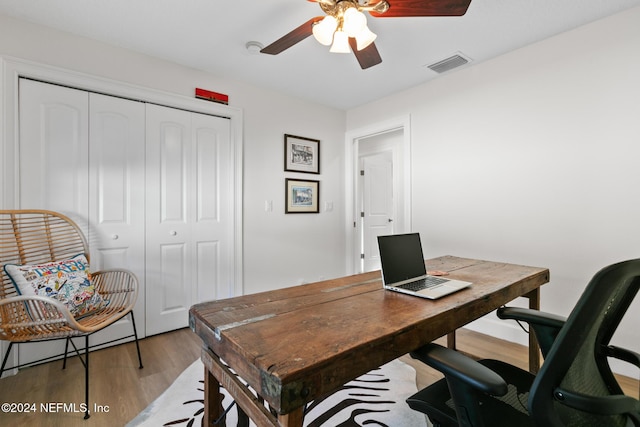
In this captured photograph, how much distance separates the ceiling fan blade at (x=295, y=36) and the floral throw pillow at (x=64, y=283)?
1887 mm

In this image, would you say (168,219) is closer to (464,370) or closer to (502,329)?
(464,370)

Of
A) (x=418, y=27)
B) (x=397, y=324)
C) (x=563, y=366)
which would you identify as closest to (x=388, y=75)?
(x=418, y=27)

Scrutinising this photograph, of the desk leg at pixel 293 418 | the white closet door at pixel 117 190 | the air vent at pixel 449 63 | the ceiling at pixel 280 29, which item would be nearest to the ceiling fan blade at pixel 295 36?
the ceiling at pixel 280 29

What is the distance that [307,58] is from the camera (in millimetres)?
2547

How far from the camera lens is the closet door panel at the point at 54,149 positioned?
2.04m

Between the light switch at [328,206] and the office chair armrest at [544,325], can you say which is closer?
the office chair armrest at [544,325]

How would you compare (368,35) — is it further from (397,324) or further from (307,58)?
(397,324)

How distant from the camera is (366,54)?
1888 millimetres

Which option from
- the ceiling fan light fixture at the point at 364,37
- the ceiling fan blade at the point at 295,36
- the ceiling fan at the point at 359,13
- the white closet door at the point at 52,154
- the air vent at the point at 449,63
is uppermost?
the air vent at the point at 449,63

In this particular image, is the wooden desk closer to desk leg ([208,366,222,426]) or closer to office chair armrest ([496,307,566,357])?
desk leg ([208,366,222,426])

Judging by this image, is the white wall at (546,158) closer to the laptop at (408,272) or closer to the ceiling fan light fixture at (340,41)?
the laptop at (408,272)

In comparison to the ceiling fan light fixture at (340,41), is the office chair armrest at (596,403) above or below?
below

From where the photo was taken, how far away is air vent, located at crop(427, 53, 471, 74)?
252cm

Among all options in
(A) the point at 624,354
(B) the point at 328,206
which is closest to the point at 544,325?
(A) the point at 624,354
